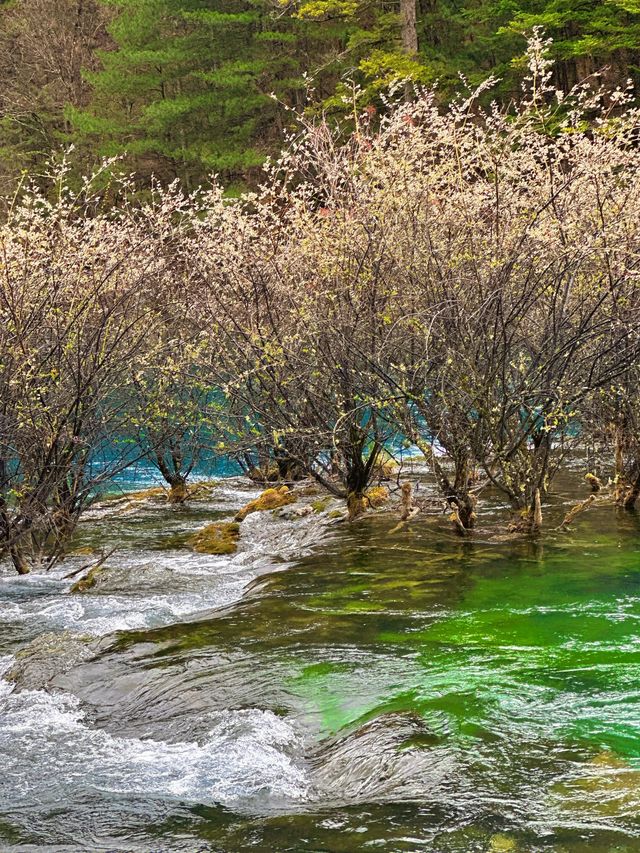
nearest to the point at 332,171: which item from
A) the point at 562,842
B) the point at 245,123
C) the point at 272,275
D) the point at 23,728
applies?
the point at 272,275

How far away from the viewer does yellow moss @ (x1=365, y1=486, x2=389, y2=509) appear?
1187cm

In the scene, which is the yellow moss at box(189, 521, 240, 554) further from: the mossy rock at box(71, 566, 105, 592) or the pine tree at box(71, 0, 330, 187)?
the pine tree at box(71, 0, 330, 187)

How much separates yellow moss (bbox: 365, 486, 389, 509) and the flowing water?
2.20 meters

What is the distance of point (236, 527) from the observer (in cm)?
1163

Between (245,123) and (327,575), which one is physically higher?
(245,123)

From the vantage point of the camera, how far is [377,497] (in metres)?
12.1

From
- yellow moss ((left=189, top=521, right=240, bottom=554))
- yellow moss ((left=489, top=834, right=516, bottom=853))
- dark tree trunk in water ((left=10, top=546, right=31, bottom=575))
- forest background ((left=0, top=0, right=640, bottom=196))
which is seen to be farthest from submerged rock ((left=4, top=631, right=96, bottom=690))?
forest background ((left=0, top=0, right=640, bottom=196))

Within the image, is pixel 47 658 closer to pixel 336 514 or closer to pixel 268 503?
pixel 336 514

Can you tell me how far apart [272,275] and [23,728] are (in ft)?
22.3

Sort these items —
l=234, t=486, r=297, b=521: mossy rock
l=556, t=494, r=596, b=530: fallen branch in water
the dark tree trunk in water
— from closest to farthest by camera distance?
l=556, t=494, r=596, b=530: fallen branch in water → the dark tree trunk in water → l=234, t=486, r=297, b=521: mossy rock

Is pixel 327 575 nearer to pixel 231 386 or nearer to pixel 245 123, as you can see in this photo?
pixel 231 386

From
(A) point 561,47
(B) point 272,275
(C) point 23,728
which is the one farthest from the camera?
(A) point 561,47

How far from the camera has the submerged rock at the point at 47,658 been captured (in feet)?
21.8

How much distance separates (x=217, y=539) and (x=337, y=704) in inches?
225
